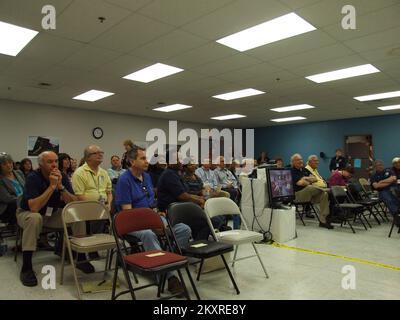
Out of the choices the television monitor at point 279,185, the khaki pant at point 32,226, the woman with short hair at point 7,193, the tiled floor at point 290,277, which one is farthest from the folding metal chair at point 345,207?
the woman with short hair at point 7,193

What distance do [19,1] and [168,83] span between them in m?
3.45

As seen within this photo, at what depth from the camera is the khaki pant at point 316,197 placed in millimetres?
5883

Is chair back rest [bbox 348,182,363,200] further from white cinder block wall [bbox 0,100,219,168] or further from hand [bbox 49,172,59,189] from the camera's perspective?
white cinder block wall [bbox 0,100,219,168]

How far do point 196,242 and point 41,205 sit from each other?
1.61m

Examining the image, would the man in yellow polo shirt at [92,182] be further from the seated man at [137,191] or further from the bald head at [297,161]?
the bald head at [297,161]

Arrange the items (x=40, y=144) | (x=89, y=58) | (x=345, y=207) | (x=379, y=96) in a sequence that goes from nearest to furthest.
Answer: (x=89, y=58), (x=345, y=207), (x=379, y=96), (x=40, y=144)

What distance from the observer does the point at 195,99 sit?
8.06 meters

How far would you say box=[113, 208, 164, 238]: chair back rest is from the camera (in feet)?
8.52

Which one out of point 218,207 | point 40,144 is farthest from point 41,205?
point 40,144

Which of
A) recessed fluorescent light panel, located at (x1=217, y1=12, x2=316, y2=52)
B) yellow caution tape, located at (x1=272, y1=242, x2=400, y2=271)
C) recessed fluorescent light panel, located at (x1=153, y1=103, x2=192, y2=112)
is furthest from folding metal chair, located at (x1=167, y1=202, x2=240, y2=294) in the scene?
recessed fluorescent light panel, located at (x1=153, y1=103, x2=192, y2=112)

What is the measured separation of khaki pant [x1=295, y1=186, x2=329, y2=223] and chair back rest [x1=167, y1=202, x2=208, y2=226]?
344 cm

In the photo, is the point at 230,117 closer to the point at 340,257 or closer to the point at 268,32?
the point at 268,32

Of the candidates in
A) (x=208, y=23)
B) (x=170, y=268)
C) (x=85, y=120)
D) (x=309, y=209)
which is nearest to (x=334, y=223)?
(x=309, y=209)

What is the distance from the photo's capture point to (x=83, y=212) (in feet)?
10.1
